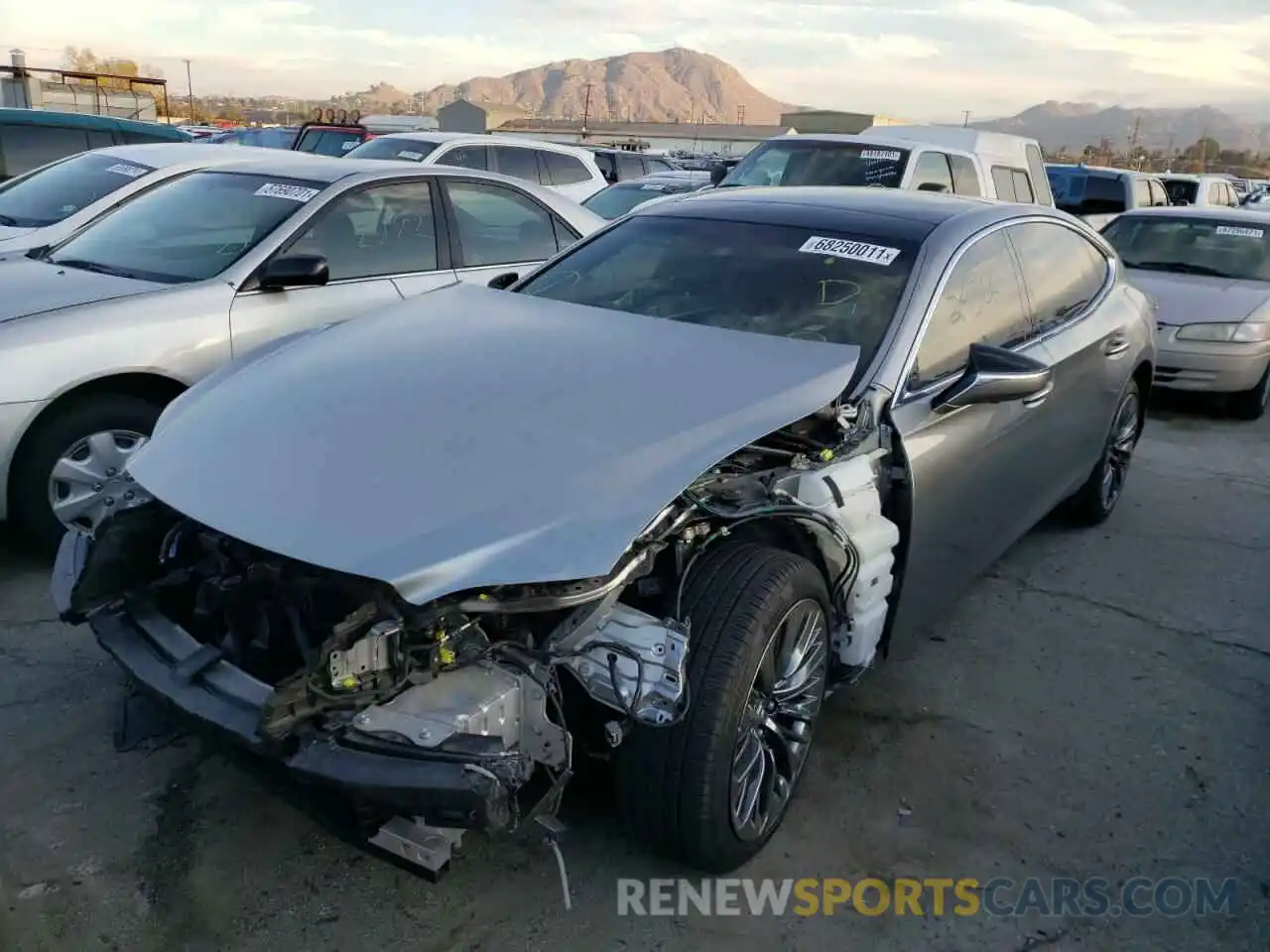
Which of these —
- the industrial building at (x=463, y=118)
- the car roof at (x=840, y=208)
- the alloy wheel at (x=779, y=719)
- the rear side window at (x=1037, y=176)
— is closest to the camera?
the alloy wheel at (x=779, y=719)

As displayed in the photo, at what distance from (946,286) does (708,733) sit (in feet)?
6.00

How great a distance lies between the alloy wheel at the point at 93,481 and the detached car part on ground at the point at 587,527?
110 mm

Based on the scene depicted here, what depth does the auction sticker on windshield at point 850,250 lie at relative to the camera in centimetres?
353

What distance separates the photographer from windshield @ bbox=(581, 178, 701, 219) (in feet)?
38.9

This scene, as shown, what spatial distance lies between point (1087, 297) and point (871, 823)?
2.79 meters

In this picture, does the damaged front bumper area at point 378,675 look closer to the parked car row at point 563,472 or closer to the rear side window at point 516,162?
the parked car row at point 563,472

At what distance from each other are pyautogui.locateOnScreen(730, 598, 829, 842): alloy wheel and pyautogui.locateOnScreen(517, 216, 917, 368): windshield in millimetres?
890

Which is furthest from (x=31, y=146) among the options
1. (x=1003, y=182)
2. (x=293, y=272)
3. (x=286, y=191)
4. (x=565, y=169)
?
(x=1003, y=182)

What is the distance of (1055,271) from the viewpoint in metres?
4.38

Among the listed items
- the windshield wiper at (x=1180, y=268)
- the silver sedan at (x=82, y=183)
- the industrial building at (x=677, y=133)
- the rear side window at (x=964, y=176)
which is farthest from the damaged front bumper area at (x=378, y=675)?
the industrial building at (x=677, y=133)

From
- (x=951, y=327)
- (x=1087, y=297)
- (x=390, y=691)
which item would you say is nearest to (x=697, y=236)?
(x=951, y=327)

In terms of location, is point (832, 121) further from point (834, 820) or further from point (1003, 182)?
point (834, 820)

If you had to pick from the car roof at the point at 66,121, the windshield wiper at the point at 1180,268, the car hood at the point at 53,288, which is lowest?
the windshield wiper at the point at 1180,268

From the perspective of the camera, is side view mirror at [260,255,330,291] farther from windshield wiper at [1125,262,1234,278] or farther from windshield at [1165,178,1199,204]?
windshield at [1165,178,1199,204]
